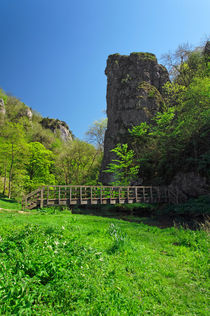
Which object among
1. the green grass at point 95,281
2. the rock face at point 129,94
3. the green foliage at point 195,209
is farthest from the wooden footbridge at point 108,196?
the rock face at point 129,94

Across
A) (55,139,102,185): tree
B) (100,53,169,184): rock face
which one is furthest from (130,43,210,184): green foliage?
(55,139,102,185): tree

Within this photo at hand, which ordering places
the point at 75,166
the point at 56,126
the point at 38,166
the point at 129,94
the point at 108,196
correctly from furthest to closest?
the point at 56,126, the point at 129,94, the point at 75,166, the point at 38,166, the point at 108,196

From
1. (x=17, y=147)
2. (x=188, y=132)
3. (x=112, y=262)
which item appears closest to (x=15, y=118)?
(x=17, y=147)

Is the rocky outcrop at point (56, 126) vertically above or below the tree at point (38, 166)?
above

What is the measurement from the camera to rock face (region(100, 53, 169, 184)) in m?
35.3

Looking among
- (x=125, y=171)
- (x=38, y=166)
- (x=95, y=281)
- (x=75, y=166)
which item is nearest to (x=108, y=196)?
(x=125, y=171)

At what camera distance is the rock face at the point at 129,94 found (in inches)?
1391

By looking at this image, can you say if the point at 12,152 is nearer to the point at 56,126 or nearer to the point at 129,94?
the point at 129,94

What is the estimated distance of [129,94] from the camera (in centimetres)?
3700

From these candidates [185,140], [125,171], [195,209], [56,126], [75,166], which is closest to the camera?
[195,209]

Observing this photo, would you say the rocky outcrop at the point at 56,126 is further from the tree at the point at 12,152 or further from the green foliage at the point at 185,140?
the green foliage at the point at 185,140

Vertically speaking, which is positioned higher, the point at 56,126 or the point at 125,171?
the point at 56,126

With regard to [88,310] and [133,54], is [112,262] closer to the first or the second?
[88,310]

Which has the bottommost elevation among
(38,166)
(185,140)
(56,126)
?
(38,166)
